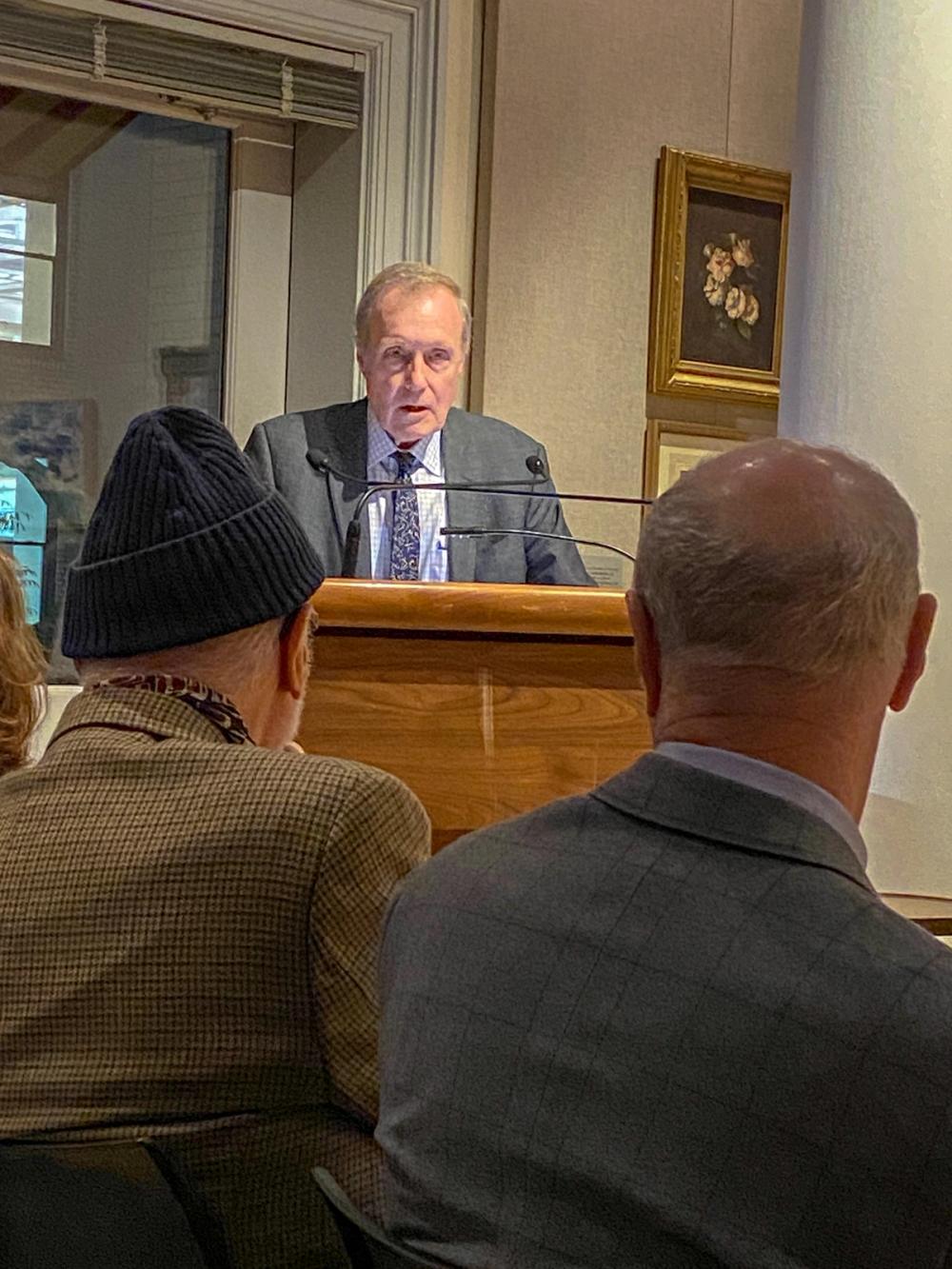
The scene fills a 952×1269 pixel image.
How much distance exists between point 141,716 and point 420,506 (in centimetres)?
215

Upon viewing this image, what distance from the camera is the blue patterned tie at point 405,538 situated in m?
3.57

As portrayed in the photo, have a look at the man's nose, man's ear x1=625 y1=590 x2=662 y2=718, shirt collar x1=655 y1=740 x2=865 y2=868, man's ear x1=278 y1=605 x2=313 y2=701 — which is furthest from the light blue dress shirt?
shirt collar x1=655 y1=740 x2=865 y2=868

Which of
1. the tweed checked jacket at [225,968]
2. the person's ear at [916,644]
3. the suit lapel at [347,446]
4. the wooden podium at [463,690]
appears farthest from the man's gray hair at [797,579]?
the suit lapel at [347,446]

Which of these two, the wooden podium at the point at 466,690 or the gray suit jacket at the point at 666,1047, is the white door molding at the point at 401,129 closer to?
the wooden podium at the point at 466,690

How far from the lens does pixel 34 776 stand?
151 cm

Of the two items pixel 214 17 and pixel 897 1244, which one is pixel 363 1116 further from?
pixel 214 17

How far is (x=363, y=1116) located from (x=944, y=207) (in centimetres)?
179

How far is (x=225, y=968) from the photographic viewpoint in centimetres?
139

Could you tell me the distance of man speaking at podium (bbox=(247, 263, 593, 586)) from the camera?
3.54 metres

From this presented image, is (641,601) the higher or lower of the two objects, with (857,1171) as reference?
higher

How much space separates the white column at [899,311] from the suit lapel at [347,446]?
1.13 metres

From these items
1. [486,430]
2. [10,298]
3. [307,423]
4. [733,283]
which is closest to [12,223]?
[10,298]

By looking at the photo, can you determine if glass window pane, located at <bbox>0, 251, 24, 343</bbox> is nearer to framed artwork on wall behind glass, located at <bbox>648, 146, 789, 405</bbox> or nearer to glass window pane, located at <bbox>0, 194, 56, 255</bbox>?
glass window pane, located at <bbox>0, 194, 56, 255</bbox>

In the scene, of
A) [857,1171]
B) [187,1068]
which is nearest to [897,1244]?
[857,1171]
